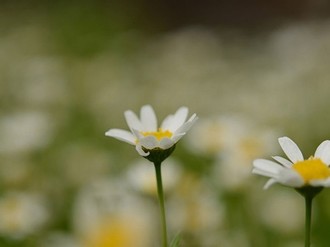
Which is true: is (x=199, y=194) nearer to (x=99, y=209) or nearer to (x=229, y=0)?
(x=99, y=209)

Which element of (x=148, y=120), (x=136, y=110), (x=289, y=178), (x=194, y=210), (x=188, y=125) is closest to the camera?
(x=289, y=178)

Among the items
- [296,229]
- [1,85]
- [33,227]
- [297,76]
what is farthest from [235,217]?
[1,85]

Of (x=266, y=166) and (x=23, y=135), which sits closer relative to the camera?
(x=266, y=166)

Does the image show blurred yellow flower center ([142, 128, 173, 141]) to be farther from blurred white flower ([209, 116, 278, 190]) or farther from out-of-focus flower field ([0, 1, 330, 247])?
blurred white flower ([209, 116, 278, 190])

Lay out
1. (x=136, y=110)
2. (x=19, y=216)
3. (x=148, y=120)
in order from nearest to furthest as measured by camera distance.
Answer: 1. (x=148, y=120)
2. (x=19, y=216)
3. (x=136, y=110)

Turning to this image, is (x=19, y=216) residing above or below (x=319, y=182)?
below

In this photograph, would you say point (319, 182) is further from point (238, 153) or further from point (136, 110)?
point (136, 110)

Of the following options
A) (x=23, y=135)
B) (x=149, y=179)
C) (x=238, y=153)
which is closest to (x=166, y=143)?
(x=149, y=179)
